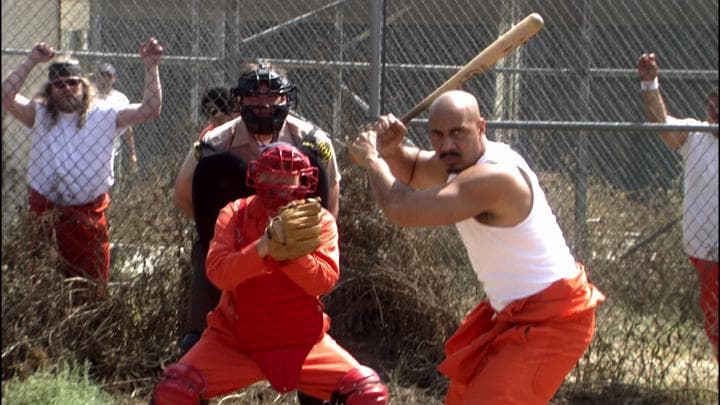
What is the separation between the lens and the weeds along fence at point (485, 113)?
6.46 meters

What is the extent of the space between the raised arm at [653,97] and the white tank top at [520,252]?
1.85 metres

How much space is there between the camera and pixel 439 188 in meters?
4.20

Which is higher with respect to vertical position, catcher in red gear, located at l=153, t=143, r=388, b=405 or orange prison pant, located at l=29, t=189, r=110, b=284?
orange prison pant, located at l=29, t=189, r=110, b=284

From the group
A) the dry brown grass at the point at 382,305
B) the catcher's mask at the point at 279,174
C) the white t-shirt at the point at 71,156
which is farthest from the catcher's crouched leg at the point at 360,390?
the white t-shirt at the point at 71,156

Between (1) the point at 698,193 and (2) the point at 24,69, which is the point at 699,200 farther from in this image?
(2) the point at 24,69

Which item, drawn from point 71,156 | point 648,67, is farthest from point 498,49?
point 71,156

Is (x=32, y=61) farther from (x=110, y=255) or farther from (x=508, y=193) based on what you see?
(x=508, y=193)

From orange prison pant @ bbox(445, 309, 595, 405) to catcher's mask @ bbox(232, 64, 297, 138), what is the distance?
1568 mm

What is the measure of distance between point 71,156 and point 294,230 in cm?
270

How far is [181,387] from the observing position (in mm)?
4461

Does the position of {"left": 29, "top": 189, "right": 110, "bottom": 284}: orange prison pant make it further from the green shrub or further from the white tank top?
the white tank top

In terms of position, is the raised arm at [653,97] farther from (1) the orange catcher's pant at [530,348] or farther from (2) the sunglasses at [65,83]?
(2) the sunglasses at [65,83]

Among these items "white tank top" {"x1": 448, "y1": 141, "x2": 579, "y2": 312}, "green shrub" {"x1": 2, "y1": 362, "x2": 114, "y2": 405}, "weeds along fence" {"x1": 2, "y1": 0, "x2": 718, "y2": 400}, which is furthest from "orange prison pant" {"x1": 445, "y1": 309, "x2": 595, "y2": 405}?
"green shrub" {"x1": 2, "y1": 362, "x2": 114, "y2": 405}

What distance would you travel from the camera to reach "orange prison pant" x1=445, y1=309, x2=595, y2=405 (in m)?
4.29
